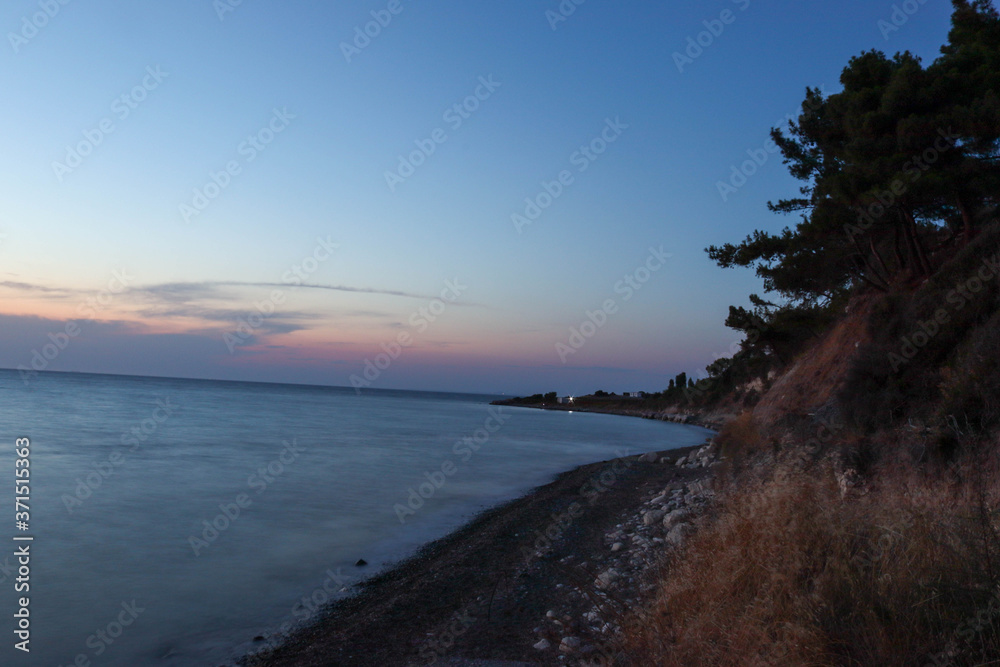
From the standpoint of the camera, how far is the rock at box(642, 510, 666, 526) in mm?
10047

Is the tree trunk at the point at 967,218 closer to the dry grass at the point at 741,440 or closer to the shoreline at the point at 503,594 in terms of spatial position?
the dry grass at the point at 741,440

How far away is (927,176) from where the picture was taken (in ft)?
41.1

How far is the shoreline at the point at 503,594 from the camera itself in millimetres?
5418

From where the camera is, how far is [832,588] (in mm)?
3621

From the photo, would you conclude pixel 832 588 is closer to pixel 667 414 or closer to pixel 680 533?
pixel 680 533

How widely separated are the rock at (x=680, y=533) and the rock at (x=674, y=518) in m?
0.73

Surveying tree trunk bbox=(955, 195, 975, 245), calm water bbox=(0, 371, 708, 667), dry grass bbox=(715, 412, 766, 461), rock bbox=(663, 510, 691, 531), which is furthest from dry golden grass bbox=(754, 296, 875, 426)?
calm water bbox=(0, 371, 708, 667)

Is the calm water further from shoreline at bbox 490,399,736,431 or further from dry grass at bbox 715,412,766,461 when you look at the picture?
shoreline at bbox 490,399,736,431

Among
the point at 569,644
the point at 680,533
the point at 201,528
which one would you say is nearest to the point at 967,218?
the point at 680,533

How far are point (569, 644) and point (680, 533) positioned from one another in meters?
3.59

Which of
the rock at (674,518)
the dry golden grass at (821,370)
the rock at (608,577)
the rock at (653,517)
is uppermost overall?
the dry golden grass at (821,370)

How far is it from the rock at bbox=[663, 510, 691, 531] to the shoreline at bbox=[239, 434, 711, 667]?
0.24ft

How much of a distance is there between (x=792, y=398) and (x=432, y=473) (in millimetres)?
11895

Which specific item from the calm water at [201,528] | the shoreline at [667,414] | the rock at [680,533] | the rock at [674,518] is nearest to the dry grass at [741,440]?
the rock at [674,518]
